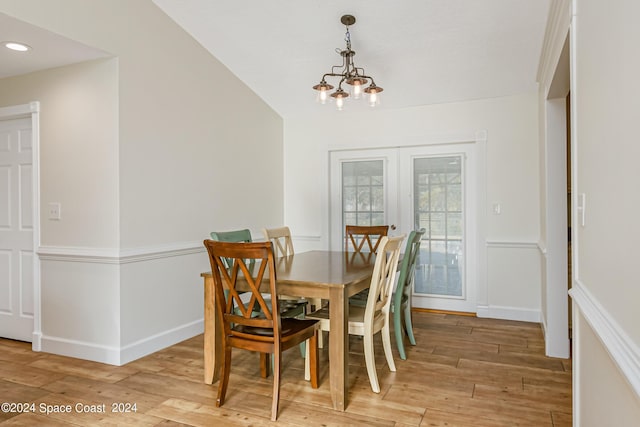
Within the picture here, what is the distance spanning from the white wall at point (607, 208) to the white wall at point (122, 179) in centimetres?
291

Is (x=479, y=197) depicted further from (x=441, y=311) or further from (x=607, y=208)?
(x=607, y=208)

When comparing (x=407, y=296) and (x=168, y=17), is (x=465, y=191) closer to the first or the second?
(x=407, y=296)

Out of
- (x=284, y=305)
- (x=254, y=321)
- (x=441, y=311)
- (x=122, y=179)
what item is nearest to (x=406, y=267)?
(x=284, y=305)

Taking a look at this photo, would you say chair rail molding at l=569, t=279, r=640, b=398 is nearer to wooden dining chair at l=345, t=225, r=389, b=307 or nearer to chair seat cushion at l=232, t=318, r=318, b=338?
chair seat cushion at l=232, t=318, r=318, b=338

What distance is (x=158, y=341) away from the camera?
3.52m

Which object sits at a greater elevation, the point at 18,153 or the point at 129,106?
the point at 129,106

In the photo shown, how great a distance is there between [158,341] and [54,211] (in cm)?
132

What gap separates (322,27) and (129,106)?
5.49ft

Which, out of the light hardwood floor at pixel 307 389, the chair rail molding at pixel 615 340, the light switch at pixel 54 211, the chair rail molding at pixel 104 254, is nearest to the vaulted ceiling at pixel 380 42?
the light switch at pixel 54 211

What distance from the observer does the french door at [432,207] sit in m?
4.61

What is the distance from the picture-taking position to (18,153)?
3701 mm

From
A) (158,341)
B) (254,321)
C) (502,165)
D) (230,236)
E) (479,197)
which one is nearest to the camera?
(254,321)

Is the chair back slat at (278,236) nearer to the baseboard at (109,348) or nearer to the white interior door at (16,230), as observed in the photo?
the baseboard at (109,348)

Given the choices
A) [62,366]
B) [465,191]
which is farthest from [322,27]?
[62,366]
